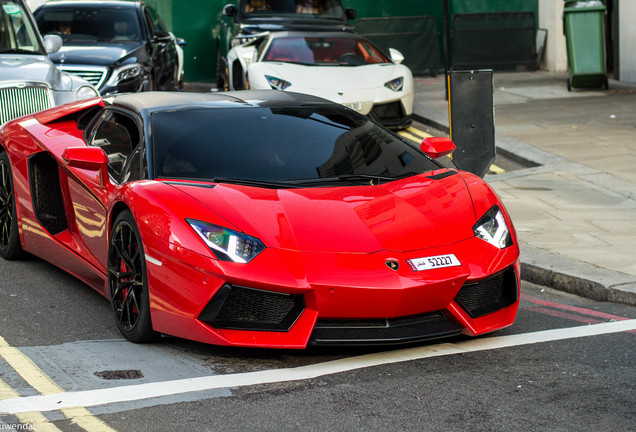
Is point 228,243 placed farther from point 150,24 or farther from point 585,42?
point 585,42

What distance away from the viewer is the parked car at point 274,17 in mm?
18531

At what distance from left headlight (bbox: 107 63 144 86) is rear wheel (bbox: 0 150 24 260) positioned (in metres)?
6.58

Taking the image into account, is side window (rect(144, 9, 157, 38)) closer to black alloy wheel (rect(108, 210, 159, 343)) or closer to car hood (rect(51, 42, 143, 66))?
car hood (rect(51, 42, 143, 66))

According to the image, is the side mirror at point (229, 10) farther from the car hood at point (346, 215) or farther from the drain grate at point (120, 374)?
the drain grate at point (120, 374)

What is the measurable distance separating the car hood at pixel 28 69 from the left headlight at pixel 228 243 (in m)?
6.25

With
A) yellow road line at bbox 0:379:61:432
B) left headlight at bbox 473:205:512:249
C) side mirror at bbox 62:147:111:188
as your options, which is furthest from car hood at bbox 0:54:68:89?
yellow road line at bbox 0:379:61:432

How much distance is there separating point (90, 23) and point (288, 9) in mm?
4322

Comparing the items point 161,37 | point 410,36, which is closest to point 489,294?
point 161,37

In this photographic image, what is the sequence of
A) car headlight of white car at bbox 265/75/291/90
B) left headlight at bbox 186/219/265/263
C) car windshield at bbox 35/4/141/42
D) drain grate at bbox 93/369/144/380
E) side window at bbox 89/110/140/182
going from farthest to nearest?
car windshield at bbox 35/4/141/42, car headlight of white car at bbox 265/75/291/90, side window at bbox 89/110/140/182, left headlight at bbox 186/219/265/263, drain grate at bbox 93/369/144/380

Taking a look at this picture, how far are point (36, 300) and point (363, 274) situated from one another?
8.51ft

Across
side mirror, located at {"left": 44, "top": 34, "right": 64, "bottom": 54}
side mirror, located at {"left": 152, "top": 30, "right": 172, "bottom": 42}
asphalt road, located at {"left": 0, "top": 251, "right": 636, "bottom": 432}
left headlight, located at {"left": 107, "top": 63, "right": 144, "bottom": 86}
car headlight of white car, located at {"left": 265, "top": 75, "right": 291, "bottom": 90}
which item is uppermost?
side mirror, located at {"left": 44, "top": 34, "right": 64, "bottom": 54}

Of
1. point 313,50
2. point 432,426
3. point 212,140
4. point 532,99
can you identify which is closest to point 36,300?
point 212,140

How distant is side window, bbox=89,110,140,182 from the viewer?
6.72 meters

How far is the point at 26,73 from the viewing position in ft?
37.6
